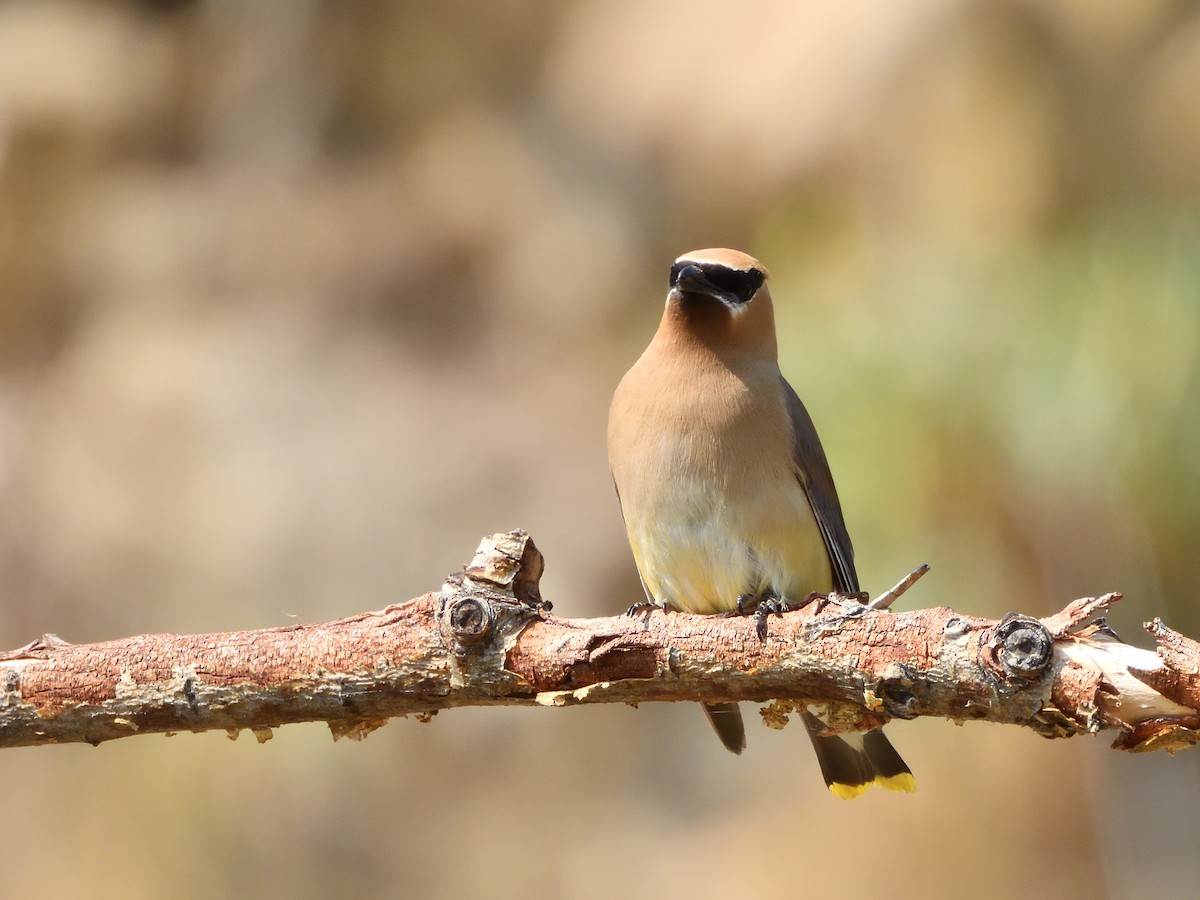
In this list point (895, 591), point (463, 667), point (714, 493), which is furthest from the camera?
point (714, 493)

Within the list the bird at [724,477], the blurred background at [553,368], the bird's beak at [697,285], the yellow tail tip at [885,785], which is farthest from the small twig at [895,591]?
the blurred background at [553,368]

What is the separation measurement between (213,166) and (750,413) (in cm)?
855

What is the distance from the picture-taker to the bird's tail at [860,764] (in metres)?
4.45

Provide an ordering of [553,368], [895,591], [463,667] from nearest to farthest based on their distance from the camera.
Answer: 1. [895,591]
2. [463,667]
3. [553,368]

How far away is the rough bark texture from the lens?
311cm

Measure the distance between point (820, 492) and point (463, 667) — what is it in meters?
1.93

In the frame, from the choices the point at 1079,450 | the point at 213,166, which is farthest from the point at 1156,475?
the point at 213,166

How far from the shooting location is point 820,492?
4789 mm

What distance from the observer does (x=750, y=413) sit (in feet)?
14.8

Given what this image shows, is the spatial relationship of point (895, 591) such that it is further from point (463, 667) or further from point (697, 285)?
point (697, 285)

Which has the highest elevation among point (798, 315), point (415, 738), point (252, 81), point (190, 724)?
point (252, 81)

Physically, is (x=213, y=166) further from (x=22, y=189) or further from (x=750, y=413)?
(x=750, y=413)

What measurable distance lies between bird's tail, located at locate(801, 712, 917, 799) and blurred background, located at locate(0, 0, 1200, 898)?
3.48 meters

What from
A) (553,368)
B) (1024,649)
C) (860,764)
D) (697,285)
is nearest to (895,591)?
(1024,649)
